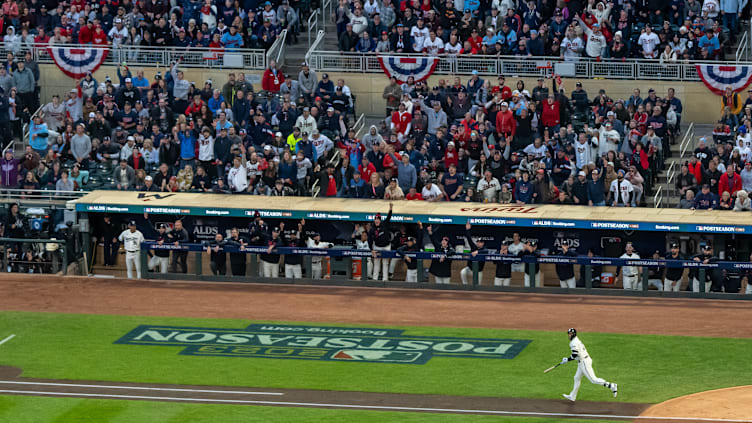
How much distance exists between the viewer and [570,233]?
3328cm

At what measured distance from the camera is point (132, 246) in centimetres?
3503

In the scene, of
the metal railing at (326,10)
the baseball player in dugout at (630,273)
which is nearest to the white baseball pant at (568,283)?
the baseball player in dugout at (630,273)

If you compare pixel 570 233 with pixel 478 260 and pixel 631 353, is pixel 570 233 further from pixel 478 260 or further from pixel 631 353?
pixel 631 353

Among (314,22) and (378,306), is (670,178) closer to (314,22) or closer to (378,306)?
(378,306)

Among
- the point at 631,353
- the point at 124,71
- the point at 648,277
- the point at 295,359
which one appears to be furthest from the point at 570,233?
the point at 124,71

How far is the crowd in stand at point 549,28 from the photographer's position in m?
38.7

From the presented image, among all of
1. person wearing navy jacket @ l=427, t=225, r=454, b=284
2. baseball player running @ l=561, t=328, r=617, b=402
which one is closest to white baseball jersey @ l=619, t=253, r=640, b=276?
person wearing navy jacket @ l=427, t=225, r=454, b=284

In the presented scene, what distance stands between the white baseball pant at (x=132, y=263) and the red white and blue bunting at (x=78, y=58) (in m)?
9.03

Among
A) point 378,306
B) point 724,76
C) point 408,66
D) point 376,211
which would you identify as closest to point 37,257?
point 376,211

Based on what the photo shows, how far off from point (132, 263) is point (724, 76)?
54.2 feet

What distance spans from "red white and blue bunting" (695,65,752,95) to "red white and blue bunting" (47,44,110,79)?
17.3m

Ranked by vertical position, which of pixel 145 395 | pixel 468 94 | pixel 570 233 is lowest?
pixel 145 395

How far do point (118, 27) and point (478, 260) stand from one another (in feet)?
49.1

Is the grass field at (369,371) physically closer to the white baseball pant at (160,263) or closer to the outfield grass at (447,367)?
the outfield grass at (447,367)
